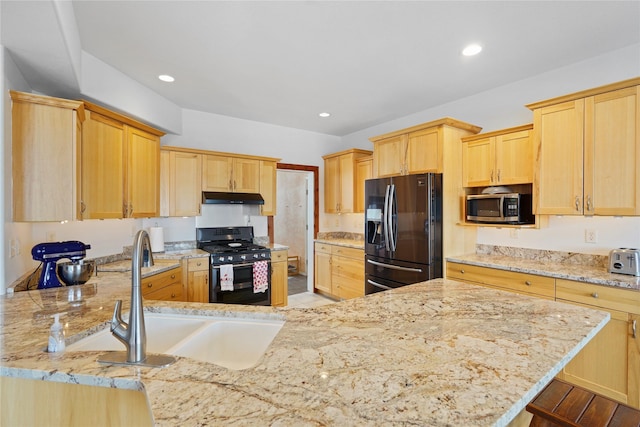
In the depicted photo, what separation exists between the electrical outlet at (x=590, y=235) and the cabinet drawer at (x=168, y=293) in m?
3.78

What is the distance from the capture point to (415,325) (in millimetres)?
1269

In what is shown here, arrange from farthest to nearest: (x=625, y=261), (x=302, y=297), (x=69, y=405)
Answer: (x=302, y=297) < (x=625, y=261) < (x=69, y=405)

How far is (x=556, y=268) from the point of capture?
2648 mm

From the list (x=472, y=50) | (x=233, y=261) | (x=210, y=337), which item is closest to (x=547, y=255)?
(x=472, y=50)

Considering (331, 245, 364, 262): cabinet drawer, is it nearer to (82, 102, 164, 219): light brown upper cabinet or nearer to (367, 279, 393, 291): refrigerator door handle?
(367, 279, 393, 291): refrigerator door handle

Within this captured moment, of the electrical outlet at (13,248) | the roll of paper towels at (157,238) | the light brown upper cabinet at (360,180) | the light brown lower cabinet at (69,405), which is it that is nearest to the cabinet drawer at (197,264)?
the roll of paper towels at (157,238)

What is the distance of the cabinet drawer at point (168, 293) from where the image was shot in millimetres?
2752

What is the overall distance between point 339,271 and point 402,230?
1.48m

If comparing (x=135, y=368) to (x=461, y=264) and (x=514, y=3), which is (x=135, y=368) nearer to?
(x=514, y=3)

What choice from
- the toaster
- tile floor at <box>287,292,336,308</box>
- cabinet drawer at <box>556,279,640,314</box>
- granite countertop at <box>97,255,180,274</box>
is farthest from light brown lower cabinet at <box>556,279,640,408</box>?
granite countertop at <box>97,255,180,274</box>

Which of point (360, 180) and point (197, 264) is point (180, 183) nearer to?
point (197, 264)

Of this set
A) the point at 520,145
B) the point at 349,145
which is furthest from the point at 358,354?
the point at 349,145

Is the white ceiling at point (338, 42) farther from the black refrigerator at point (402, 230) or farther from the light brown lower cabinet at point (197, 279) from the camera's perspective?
the light brown lower cabinet at point (197, 279)

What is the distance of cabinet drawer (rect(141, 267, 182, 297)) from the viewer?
8.71ft
